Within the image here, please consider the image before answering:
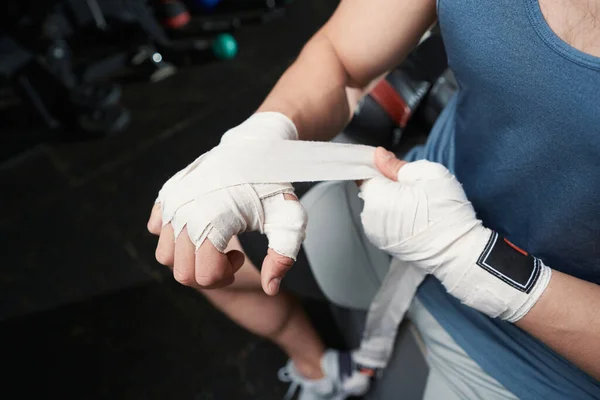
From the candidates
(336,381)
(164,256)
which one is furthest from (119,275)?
(164,256)

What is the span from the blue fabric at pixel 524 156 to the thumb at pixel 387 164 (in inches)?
4.3

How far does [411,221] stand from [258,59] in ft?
4.61

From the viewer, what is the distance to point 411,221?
1.81 ft

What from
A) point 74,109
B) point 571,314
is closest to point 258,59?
point 74,109

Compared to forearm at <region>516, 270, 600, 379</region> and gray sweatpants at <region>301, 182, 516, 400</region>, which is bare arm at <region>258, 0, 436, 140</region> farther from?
forearm at <region>516, 270, 600, 379</region>

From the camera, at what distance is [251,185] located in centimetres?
54

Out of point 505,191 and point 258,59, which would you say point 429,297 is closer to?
point 505,191

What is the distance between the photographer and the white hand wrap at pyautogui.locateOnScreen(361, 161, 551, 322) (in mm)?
531

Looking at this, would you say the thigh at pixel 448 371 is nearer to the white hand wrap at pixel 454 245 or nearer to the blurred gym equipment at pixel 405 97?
the white hand wrap at pixel 454 245

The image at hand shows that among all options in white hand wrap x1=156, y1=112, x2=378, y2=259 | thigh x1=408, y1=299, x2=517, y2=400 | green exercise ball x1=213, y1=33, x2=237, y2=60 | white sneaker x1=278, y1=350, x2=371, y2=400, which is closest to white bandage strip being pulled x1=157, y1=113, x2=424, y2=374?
white hand wrap x1=156, y1=112, x2=378, y2=259

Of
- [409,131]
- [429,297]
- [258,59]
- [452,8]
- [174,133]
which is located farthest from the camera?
[258,59]

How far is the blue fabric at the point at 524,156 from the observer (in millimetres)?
464

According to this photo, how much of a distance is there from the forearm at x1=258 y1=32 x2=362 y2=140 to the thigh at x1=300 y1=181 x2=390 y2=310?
0.11m

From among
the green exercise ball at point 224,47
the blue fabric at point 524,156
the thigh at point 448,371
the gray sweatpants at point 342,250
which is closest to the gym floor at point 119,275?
the green exercise ball at point 224,47
